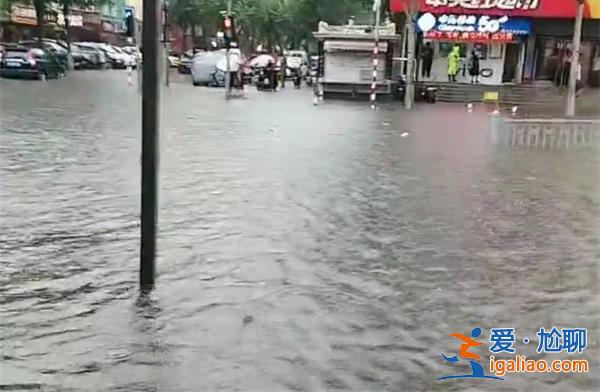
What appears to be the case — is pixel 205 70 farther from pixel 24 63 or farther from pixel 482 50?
pixel 482 50

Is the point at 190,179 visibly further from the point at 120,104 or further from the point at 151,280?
the point at 120,104

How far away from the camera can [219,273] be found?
6.23m

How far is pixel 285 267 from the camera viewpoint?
646 centimetres

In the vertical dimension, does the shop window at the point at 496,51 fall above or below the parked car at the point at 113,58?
above

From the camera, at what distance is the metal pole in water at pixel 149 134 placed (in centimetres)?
530

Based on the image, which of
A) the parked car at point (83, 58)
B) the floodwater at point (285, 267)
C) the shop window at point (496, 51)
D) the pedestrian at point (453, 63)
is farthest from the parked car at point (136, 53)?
the shop window at point (496, 51)

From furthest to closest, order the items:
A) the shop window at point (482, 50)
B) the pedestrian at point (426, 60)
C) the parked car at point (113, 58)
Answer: the parked car at point (113, 58), the shop window at point (482, 50), the pedestrian at point (426, 60)

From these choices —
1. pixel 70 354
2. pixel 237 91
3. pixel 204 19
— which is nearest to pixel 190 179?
pixel 70 354

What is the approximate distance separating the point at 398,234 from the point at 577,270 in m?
1.71

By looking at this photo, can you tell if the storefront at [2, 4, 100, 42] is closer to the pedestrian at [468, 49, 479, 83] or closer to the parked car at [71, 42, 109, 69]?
the parked car at [71, 42, 109, 69]

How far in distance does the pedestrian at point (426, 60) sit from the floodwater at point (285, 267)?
72.3 ft

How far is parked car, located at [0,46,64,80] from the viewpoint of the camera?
115 ft

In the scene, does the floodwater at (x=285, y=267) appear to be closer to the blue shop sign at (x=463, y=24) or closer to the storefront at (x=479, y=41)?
the blue shop sign at (x=463, y=24)

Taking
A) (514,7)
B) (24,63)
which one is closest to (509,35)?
(514,7)
